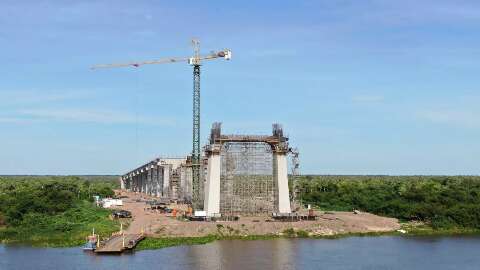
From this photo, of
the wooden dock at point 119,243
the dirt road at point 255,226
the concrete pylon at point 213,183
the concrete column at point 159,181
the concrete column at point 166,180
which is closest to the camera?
the wooden dock at point 119,243

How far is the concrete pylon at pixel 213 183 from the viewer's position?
291 ft

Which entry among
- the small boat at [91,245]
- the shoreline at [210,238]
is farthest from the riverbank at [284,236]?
the small boat at [91,245]

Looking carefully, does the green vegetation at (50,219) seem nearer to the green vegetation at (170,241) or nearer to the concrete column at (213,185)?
the green vegetation at (170,241)

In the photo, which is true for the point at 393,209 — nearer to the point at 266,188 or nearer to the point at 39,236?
the point at 266,188

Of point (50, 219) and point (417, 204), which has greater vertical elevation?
point (417, 204)

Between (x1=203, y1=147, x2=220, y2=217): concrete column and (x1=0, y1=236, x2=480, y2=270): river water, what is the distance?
1367 cm

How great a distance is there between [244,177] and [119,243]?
2805 centimetres

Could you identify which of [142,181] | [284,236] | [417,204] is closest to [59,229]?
[284,236]

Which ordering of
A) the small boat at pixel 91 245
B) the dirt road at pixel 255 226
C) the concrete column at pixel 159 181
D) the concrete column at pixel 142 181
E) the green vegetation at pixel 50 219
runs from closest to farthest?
the small boat at pixel 91 245 → the green vegetation at pixel 50 219 → the dirt road at pixel 255 226 → the concrete column at pixel 159 181 → the concrete column at pixel 142 181

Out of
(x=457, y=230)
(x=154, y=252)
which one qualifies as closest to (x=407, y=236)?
(x=457, y=230)

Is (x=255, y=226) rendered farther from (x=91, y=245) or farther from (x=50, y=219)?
(x=50, y=219)

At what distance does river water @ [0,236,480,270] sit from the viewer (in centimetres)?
6012

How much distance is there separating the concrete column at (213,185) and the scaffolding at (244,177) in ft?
11.5

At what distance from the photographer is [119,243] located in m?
71.1
